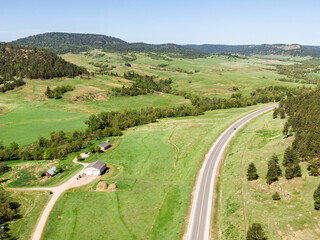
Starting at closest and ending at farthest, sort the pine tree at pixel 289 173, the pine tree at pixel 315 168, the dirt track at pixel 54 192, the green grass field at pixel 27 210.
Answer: the green grass field at pixel 27 210 → the dirt track at pixel 54 192 → the pine tree at pixel 315 168 → the pine tree at pixel 289 173

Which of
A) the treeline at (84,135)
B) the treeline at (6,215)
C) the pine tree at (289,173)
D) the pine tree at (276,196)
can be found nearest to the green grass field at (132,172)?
the treeline at (6,215)

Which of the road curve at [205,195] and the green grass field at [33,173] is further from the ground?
the road curve at [205,195]

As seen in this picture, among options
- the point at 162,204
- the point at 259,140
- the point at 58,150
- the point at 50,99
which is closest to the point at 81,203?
the point at 162,204

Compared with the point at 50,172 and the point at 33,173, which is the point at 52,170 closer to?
the point at 50,172

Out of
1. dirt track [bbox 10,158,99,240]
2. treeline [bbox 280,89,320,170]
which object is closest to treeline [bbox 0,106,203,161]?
dirt track [bbox 10,158,99,240]

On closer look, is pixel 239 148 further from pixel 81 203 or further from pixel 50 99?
pixel 50 99

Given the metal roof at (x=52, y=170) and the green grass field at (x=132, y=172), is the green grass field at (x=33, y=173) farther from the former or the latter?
the metal roof at (x=52, y=170)
